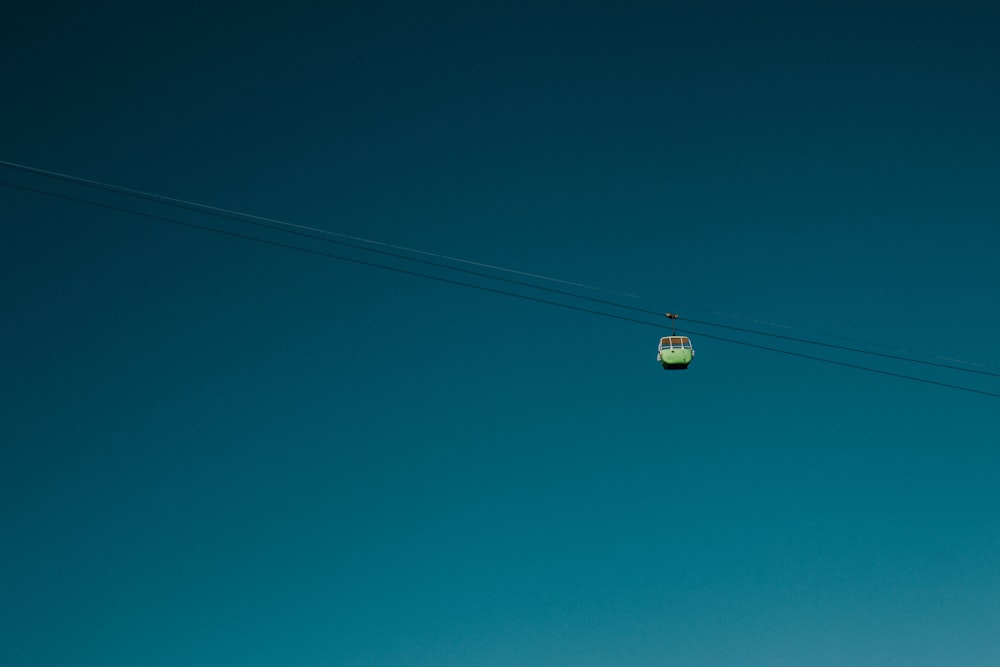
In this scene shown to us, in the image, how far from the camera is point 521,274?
3459cm

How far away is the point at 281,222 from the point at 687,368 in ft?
46.7

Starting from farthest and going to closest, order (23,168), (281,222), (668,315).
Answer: (668,315)
(281,222)
(23,168)

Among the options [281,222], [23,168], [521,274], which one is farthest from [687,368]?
[23,168]

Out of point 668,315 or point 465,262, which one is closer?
point 465,262

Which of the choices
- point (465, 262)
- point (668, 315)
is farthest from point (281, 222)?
point (668, 315)

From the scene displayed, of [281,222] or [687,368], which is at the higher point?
[281,222]

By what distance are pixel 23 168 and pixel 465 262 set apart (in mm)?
12618

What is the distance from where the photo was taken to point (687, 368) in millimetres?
37938

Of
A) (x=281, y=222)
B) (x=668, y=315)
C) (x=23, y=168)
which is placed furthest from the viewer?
(x=668, y=315)

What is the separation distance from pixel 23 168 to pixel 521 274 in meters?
14.4

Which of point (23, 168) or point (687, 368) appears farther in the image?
point (687, 368)

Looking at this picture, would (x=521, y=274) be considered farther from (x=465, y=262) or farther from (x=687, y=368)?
(x=687, y=368)

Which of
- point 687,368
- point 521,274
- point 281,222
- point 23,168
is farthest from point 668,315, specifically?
point 23,168

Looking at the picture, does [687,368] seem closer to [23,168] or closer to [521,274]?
[521,274]
